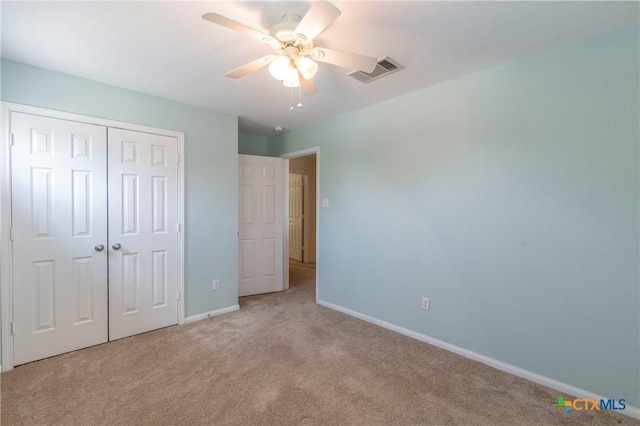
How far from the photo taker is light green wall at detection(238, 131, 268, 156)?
4.41 metres

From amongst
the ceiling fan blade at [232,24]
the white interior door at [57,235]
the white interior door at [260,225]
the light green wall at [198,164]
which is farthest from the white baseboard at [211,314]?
the ceiling fan blade at [232,24]

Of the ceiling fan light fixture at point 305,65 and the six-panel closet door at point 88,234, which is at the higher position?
the ceiling fan light fixture at point 305,65

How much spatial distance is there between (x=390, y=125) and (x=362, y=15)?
1437 mm

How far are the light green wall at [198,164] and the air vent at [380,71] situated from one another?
1.74 m

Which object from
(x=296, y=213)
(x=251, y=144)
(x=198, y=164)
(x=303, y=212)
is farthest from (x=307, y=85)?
(x=296, y=213)

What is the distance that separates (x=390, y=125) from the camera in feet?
9.80

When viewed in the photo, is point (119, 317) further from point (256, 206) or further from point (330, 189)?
point (330, 189)

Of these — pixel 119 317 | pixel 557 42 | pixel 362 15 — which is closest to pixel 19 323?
pixel 119 317

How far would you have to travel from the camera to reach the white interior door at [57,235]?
2252 mm

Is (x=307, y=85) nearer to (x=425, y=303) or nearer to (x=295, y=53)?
(x=295, y=53)

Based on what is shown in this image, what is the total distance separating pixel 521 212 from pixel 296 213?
496cm

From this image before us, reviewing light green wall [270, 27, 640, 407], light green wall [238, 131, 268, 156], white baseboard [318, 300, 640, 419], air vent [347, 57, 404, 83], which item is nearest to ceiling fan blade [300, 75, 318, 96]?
air vent [347, 57, 404, 83]

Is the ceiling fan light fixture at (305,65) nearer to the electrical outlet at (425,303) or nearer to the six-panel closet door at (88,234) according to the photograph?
the six-panel closet door at (88,234)

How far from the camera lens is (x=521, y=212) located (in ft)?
7.13
